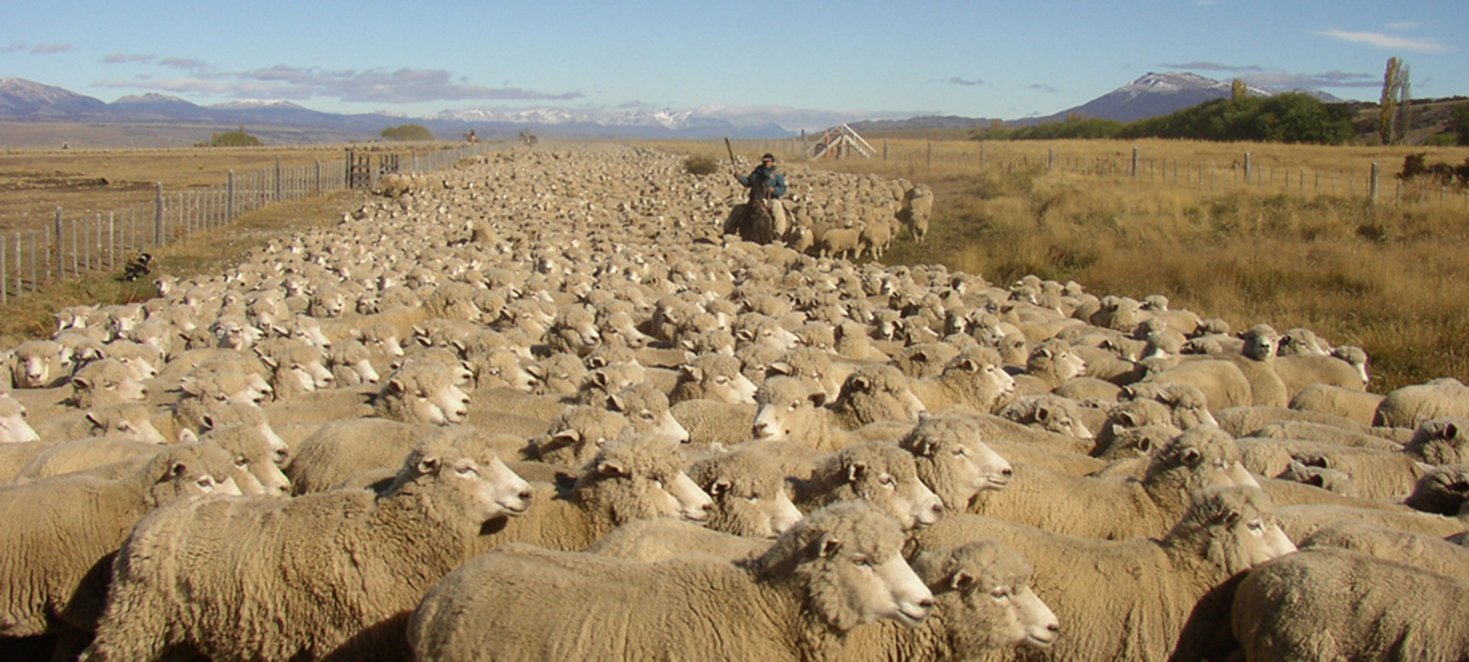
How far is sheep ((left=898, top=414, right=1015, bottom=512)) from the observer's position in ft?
19.8

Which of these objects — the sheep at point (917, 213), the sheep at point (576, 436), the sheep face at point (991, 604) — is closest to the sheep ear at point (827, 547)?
the sheep face at point (991, 604)

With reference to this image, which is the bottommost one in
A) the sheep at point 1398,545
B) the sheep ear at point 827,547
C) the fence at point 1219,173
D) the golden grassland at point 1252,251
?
the sheep at point 1398,545

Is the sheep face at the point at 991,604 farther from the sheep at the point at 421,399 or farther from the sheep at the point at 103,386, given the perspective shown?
the sheep at the point at 103,386

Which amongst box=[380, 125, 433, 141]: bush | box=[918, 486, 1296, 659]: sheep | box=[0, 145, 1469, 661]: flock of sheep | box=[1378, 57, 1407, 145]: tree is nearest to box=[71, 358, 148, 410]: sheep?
box=[0, 145, 1469, 661]: flock of sheep

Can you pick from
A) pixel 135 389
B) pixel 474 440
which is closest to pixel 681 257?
pixel 135 389

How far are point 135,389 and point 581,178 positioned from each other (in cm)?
3525

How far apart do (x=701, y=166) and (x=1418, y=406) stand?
46474 millimetres

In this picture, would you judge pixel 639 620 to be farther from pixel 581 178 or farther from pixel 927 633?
pixel 581 178

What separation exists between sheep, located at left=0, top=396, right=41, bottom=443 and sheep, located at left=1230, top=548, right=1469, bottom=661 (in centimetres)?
716

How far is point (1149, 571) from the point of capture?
5211 mm

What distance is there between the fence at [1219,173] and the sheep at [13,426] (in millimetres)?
23898

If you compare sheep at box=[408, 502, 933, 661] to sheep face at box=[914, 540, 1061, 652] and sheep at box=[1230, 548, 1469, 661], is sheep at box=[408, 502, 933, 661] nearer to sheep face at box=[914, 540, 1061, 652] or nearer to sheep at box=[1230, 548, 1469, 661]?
sheep face at box=[914, 540, 1061, 652]

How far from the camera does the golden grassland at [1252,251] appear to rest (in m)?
15.5

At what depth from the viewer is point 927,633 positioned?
466cm
